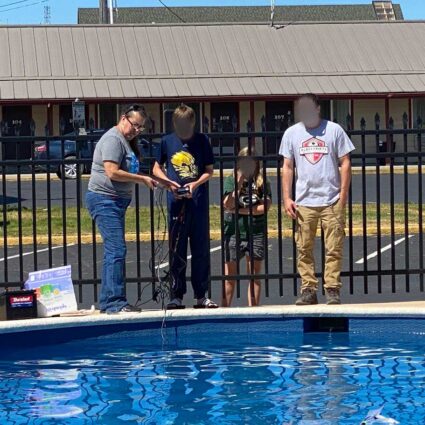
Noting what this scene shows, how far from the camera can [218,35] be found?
43344 millimetres

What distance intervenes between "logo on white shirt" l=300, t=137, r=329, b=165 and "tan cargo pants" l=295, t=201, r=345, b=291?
0.42 metres

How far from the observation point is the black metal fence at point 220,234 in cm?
973

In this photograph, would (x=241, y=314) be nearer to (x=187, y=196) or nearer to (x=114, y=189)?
(x=187, y=196)

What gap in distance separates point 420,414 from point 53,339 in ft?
11.4

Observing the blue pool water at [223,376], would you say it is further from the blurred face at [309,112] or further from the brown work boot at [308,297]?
the blurred face at [309,112]

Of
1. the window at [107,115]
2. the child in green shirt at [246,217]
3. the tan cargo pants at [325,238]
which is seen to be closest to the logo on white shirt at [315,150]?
the tan cargo pants at [325,238]

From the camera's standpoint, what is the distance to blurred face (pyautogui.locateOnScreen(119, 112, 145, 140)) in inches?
359

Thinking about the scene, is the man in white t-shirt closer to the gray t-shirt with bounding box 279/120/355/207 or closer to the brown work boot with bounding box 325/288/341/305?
the gray t-shirt with bounding box 279/120/355/207

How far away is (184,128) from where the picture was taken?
9.28 metres

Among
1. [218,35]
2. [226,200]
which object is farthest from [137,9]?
[226,200]

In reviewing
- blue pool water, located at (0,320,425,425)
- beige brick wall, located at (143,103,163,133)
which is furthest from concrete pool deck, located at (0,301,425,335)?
beige brick wall, located at (143,103,163,133)

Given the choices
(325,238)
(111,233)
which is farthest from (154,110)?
(111,233)

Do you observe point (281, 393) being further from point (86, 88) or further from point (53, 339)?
point (86, 88)

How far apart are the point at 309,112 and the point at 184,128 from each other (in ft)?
3.47
